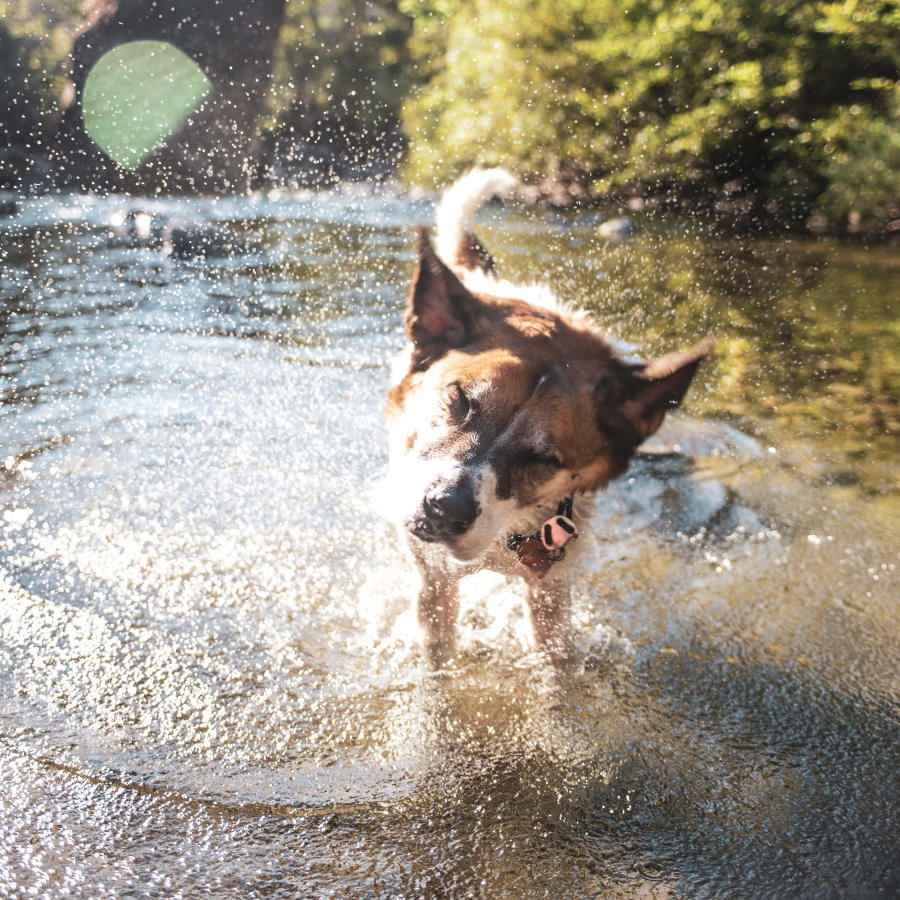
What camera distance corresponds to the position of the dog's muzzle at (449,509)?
2.69 m

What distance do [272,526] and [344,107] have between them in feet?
74.0

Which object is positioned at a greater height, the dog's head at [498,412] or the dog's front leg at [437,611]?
the dog's head at [498,412]

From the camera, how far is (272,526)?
4.29 metres

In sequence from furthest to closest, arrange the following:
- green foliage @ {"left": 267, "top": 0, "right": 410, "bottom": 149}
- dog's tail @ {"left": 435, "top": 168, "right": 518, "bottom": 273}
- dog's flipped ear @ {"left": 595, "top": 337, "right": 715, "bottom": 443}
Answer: green foliage @ {"left": 267, "top": 0, "right": 410, "bottom": 149}, dog's tail @ {"left": 435, "top": 168, "right": 518, "bottom": 273}, dog's flipped ear @ {"left": 595, "top": 337, "right": 715, "bottom": 443}

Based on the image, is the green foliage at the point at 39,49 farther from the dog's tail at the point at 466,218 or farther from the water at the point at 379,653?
the dog's tail at the point at 466,218

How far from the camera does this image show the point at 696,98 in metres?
13.6

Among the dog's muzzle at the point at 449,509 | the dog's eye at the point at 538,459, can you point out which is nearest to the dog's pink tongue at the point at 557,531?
the dog's eye at the point at 538,459

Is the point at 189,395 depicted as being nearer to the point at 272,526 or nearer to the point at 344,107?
the point at 272,526

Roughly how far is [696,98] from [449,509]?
13.3 m

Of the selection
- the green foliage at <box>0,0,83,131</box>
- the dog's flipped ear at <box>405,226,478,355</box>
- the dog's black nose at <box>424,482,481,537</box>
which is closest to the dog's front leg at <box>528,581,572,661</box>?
the dog's black nose at <box>424,482,481,537</box>

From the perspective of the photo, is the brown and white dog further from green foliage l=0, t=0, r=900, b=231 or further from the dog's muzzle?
green foliage l=0, t=0, r=900, b=231

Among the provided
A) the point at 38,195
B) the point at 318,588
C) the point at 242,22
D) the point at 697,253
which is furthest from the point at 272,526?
the point at 242,22

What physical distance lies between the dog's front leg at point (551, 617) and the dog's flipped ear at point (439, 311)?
1.16 m

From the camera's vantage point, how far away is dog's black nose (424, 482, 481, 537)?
2.69 metres
